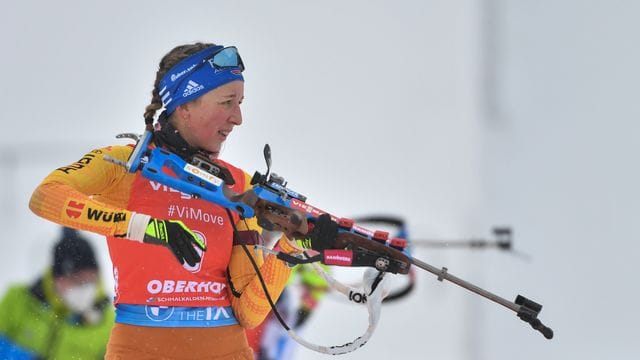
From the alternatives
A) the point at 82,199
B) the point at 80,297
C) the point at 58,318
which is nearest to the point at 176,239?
the point at 82,199

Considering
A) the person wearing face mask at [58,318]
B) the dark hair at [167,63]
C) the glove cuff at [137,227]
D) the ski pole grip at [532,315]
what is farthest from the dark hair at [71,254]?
the ski pole grip at [532,315]

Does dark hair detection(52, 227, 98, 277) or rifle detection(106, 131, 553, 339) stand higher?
rifle detection(106, 131, 553, 339)

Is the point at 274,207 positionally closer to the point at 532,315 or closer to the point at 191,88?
the point at 191,88

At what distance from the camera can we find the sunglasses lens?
7.55 feet

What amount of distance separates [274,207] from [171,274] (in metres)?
0.32

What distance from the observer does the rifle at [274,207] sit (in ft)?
6.85

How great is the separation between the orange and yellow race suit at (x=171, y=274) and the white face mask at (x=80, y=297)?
215 centimetres

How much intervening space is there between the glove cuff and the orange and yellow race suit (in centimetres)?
18

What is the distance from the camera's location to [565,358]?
373 centimetres

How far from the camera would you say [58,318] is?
169 inches

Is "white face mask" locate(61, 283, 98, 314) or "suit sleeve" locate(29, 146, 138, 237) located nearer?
"suit sleeve" locate(29, 146, 138, 237)

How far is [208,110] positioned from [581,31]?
2218 millimetres

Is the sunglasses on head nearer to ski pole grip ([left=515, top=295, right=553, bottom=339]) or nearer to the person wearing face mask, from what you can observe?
ski pole grip ([left=515, top=295, right=553, bottom=339])

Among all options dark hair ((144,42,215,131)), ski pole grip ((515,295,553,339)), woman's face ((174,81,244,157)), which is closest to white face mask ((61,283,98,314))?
dark hair ((144,42,215,131))
